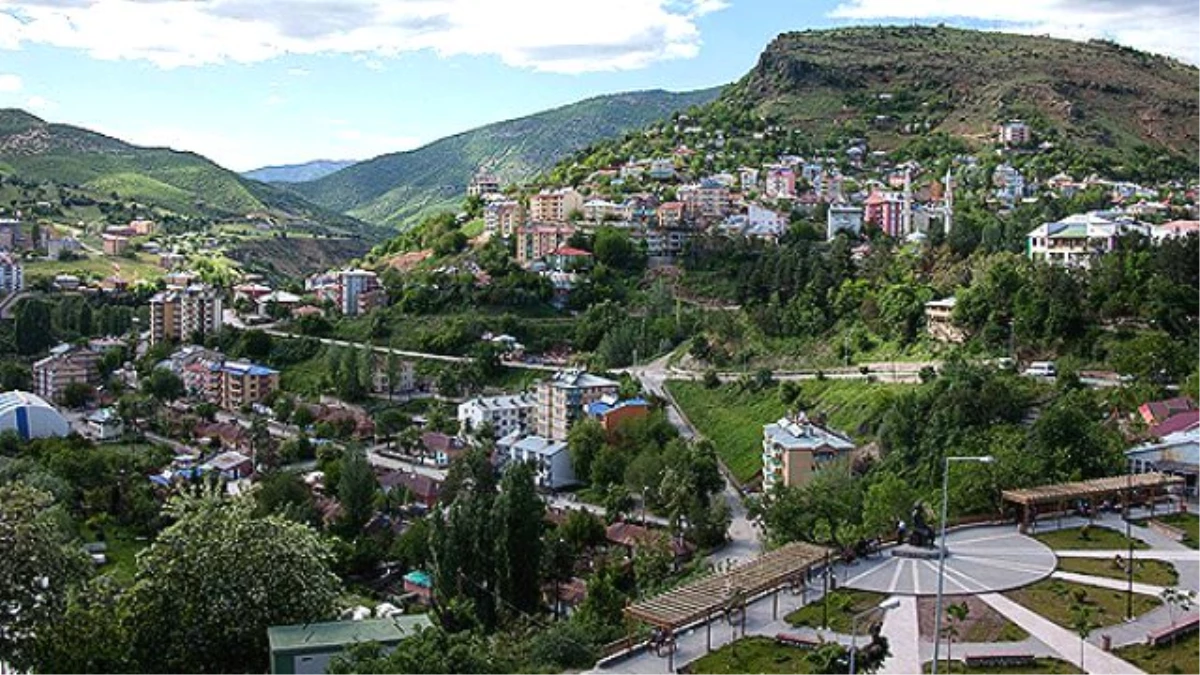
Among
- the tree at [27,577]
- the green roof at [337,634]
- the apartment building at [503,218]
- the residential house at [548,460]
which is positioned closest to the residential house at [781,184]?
the apartment building at [503,218]

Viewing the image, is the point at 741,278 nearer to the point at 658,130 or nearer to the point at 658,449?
the point at 658,449

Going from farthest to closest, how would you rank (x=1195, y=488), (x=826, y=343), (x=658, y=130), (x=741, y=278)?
1. (x=658, y=130)
2. (x=741, y=278)
3. (x=826, y=343)
4. (x=1195, y=488)

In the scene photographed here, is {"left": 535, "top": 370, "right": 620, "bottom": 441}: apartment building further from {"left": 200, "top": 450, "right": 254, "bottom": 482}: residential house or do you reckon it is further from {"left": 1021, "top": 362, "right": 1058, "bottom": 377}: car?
{"left": 1021, "top": 362, "right": 1058, "bottom": 377}: car

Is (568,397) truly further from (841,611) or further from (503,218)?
(503,218)

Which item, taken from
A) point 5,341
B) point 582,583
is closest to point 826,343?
point 582,583

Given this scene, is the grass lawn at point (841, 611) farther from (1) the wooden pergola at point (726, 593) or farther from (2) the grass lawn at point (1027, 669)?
(2) the grass lawn at point (1027, 669)

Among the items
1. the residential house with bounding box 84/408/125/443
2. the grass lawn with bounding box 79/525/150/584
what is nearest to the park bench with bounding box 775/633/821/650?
the grass lawn with bounding box 79/525/150/584
